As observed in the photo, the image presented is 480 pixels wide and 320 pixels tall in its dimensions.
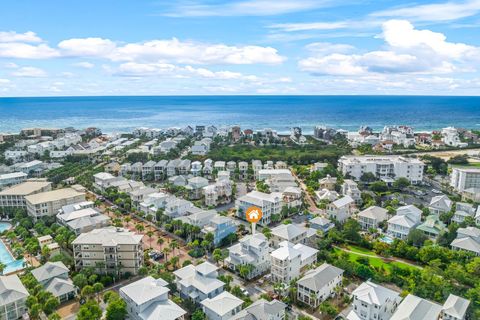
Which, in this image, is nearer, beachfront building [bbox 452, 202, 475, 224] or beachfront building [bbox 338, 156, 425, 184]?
beachfront building [bbox 452, 202, 475, 224]

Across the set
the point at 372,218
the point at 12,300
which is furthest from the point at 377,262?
the point at 12,300

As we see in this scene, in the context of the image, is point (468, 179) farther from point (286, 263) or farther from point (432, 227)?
point (286, 263)

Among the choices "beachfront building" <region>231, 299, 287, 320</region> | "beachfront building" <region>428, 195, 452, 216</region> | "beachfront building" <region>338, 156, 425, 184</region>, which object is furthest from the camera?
"beachfront building" <region>338, 156, 425, 184</region>

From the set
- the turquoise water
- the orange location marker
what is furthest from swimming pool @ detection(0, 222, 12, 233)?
the orange location marker

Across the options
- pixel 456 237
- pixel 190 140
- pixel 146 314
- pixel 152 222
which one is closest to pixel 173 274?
pixel 146 314

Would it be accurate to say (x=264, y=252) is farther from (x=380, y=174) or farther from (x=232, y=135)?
(x=232, y=135)

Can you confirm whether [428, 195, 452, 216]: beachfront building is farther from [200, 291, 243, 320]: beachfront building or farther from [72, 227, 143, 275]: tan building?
[72, 227, 143, 275]: tan building

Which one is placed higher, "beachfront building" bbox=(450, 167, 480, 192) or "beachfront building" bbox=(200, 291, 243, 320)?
"beachfront building" bbox=(450, 167, 480, 192)
